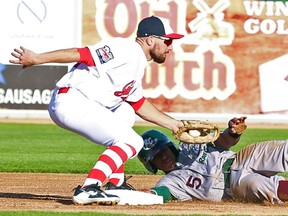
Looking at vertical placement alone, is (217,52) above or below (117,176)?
above

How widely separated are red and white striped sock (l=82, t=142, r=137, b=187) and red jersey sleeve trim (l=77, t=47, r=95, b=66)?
0.70m

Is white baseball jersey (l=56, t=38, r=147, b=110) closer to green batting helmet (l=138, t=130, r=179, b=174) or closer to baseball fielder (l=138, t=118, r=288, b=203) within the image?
green batting helmet (l=138, t=130, r=179, b=174)

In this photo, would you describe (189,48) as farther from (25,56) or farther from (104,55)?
(25,56)

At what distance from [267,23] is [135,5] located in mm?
2915

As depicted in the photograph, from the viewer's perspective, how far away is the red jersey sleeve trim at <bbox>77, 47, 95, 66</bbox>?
25.1 ft

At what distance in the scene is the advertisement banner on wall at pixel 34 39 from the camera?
819 inches

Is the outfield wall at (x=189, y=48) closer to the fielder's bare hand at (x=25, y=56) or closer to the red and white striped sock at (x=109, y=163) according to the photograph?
the red and white striped sock at (x=109, y=163)

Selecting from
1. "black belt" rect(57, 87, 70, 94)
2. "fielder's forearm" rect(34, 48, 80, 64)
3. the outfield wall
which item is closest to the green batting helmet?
"black belt" rect(57, 87, 70, 94)

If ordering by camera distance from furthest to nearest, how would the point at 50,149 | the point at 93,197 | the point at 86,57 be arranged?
the point at 50,149
the point at 86,57
the point at 93,197

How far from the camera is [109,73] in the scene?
7.70 meters

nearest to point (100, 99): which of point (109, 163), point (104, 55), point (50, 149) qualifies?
point (104, 55)

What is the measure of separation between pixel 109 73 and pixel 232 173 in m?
1.35

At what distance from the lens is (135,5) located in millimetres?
21297

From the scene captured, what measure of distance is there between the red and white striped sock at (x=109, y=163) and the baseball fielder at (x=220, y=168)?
64 centimetres
